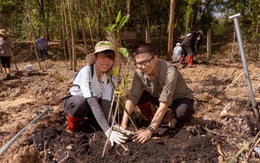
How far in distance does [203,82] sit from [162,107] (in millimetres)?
3117

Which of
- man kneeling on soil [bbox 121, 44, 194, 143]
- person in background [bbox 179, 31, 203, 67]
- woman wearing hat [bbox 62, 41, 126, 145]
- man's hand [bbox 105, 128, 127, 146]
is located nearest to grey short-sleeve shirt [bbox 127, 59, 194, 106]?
man kneeling on soil [bbox 121, 44, 194, 143]

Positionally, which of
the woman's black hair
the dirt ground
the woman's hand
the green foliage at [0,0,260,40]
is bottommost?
the dirt ground

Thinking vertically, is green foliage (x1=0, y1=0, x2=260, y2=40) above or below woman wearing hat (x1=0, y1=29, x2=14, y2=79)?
above

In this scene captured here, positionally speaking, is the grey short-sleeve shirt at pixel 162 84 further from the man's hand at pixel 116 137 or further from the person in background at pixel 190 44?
the person in background at pixel 190 44

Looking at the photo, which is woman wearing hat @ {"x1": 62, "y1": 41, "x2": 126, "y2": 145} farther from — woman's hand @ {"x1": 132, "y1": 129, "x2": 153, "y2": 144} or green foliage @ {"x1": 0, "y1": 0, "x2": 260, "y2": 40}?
green foliage @ {"x1": 0, "y1": 0, "x2": 260, "y2": 40}

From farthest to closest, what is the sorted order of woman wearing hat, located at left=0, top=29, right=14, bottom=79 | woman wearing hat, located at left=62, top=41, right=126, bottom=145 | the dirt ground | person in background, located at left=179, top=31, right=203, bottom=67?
person in background, located at left=179, top=31, right=203, bottom=67 < woman wearing hat, located at left=0, top=29, right=14, bottom=79 < woman wearing hat, located at left=62, top=41, right=126, bottom=145 < the dirt ground

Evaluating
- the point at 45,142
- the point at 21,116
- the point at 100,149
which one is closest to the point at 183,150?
the point at 100,149

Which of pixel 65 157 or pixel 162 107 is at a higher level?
pixel 162 107

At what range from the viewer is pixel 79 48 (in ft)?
40.1

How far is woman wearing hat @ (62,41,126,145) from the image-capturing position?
2029 mm

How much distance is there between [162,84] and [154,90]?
6.4 inches

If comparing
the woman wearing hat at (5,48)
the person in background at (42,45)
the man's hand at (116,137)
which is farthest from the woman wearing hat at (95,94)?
the person in background at (42,45)

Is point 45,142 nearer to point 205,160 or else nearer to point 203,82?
point 205,160

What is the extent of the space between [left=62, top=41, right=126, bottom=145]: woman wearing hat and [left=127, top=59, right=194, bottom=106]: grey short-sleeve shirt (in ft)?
0.84
